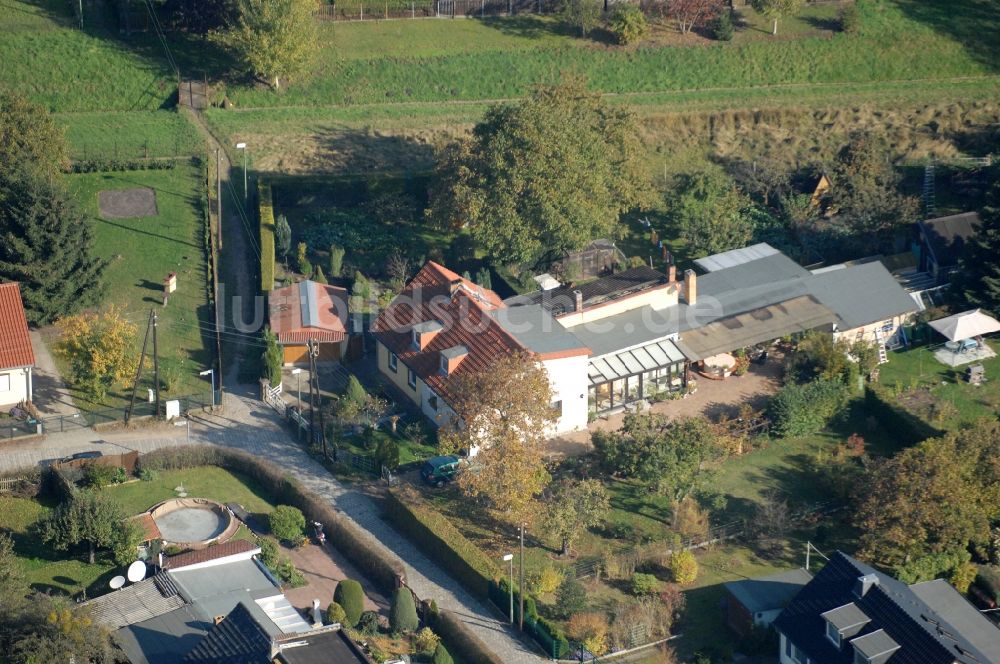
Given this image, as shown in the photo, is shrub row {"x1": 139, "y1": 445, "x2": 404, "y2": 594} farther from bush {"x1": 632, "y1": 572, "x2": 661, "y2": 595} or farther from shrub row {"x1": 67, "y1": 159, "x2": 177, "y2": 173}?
shrub row {"x1": 67, "y1": 159, "x2": 177, "y2": 173}

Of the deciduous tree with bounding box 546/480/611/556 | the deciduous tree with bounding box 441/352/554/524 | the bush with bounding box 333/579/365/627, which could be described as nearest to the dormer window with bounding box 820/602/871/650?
the deciduous tree with bounding box 546/480/611/556

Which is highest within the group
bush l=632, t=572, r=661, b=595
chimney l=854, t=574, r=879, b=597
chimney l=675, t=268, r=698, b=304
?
chimney l=675, t=268, r=698, b=304

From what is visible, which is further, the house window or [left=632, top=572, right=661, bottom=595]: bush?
[left=632, top=572, right=661, bottom=595]: bush

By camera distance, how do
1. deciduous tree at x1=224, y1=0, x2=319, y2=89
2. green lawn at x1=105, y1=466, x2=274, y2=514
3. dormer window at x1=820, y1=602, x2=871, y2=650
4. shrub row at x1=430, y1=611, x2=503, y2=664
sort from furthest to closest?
deciduous tree at x1=224, y1=0, x2=319, y2=89 → green lawn at x1=105, y1=466, x2=274, y2=514 → shrub row at x1=430, y1=611, x2=503, y2=664 → dormer window at x1=820, y1=602, x2=871, y2=650

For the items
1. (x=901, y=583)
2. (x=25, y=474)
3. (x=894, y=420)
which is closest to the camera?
(x=901, y=583)

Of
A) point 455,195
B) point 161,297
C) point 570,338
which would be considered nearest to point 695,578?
point 570,338

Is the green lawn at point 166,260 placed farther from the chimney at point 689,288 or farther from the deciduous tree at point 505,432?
the chimney at point 689,288

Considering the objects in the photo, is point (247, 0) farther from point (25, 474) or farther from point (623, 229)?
point (25, 474)
